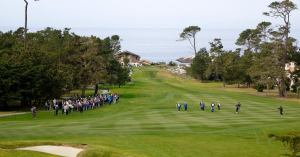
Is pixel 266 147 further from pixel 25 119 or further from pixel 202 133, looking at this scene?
pixel 25 119

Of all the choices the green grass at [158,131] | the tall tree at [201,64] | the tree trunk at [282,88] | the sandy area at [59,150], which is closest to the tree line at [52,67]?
the green grass at [158,131]

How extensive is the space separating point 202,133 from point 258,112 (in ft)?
69.2

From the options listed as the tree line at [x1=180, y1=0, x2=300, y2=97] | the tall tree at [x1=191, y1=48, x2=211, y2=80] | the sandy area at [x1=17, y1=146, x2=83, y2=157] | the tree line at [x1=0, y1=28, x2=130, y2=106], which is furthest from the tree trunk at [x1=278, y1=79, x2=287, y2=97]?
the sandy area at [x1=17, y1=146, x2=83, y2=157]

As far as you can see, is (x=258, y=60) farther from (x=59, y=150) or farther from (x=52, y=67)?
(x=59, y=150)

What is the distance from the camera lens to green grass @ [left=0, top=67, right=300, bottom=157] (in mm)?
31906

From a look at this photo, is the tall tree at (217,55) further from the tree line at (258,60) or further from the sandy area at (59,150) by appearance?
the sandy area at (59,150)

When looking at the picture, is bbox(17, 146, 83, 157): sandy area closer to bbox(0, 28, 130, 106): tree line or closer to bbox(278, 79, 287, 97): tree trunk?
bbox(0, 28, 130, 106): tree line

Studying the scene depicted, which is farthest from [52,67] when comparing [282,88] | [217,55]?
[217,55]

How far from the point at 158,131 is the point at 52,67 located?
92.9ft

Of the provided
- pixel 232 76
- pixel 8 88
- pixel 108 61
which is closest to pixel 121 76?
pixel 108 61

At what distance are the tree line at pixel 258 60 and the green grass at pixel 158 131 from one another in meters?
28.4

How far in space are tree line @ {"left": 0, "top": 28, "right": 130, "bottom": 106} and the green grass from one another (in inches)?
251

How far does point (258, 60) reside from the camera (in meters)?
93.7

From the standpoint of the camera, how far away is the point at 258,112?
6034cm
